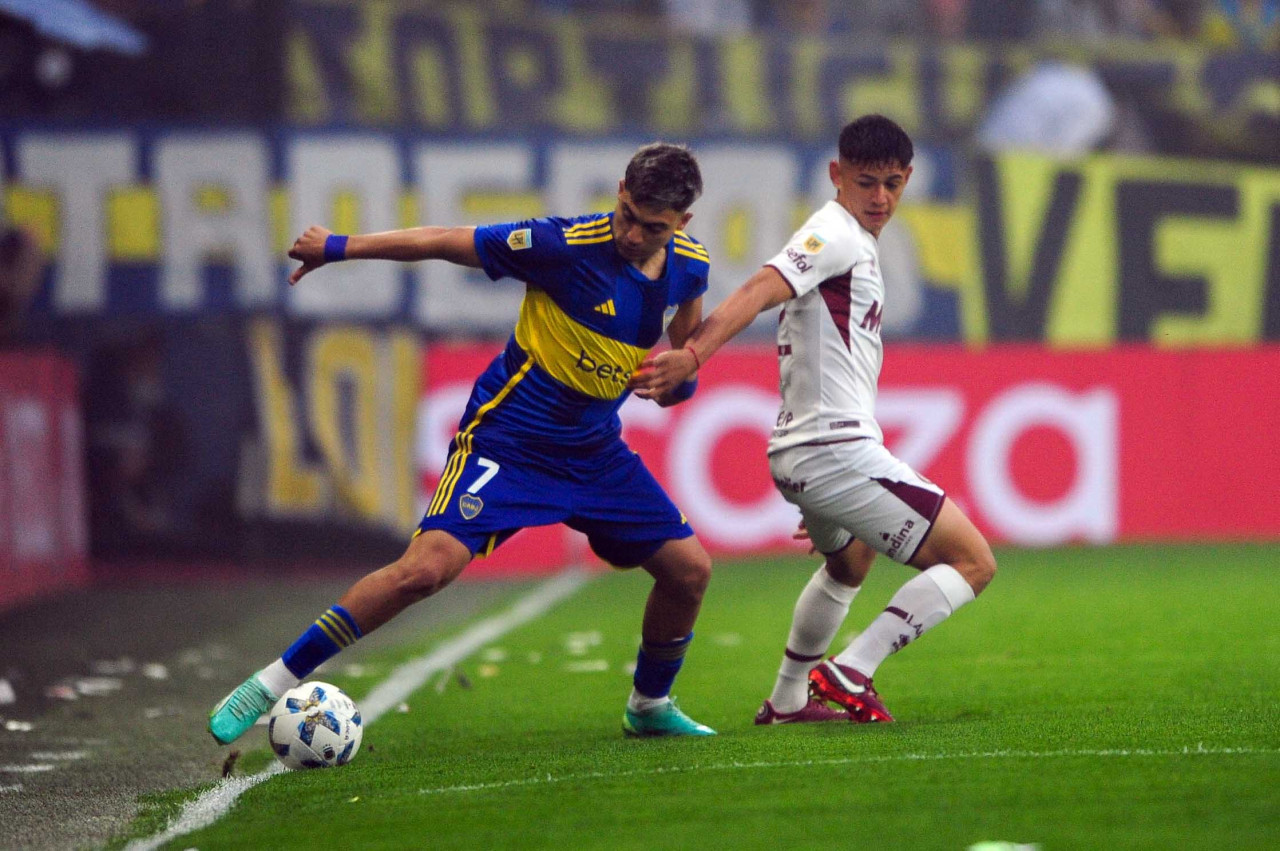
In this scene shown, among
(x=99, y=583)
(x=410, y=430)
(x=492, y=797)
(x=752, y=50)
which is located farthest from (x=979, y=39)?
(x=492, y=797)

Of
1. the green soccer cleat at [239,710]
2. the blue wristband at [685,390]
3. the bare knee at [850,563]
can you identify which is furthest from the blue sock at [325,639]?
the bare knee at [850,563]

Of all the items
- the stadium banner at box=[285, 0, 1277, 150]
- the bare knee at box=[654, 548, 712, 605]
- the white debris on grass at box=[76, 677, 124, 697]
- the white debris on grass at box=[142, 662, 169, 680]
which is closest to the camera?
the bare knee at box=[654, 548, 712, 605]

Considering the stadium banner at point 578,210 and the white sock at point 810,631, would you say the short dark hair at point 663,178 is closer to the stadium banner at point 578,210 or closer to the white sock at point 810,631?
the white sock at point 810,631

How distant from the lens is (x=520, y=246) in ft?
17.9

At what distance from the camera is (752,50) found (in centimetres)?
1656

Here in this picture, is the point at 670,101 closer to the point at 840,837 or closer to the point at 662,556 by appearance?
the point at 662,556

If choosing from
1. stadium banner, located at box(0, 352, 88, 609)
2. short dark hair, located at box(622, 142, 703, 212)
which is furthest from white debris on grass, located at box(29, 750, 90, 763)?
→ stadium banner, located at box(0, 352, 88, 609)

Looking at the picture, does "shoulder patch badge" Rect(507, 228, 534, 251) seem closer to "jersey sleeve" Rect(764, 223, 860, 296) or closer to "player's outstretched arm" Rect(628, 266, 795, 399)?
"player's outstretched arm" Rect(628, 266, 795, 399)

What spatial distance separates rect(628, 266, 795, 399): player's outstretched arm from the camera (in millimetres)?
5055

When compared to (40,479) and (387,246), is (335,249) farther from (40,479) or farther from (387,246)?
(40,479)

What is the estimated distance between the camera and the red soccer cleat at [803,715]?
5902mm

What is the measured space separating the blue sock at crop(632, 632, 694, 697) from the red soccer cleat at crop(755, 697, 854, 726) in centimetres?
37

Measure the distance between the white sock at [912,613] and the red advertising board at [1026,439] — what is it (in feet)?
30.3

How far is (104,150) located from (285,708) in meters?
11.1
